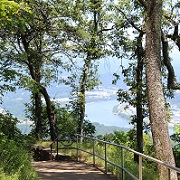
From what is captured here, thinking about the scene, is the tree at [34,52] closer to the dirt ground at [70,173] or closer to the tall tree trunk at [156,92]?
the dirt ground at [70,173]

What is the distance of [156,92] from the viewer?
8.16m

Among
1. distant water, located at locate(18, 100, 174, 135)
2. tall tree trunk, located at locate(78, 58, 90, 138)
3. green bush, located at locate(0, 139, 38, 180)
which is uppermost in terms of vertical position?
tall tree trunk, located at locate(78, 58, 90, 138)

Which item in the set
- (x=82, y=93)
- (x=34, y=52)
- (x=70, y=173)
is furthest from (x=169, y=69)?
(x=82, y=93)

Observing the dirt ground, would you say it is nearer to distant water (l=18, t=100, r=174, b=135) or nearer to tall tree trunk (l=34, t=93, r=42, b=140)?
distant water (l=18, t=100, r=174, b=135)

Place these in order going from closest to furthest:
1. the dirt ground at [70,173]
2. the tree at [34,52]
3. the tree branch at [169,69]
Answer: the dirt ground at [70,173] → the tree branch at [169,69] → the tree at [34,52]

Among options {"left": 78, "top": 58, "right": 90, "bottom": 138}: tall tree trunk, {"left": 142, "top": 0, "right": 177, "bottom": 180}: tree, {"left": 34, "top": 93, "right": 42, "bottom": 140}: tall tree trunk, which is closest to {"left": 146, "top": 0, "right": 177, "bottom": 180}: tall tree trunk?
{"left": 142, "top": 0, "right": 177, "bottom": 180}: tree

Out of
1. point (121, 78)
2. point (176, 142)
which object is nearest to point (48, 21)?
point (121, 78)

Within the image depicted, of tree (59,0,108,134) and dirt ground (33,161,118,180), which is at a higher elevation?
tree (59,0,108,134)

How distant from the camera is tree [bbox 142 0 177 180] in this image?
805 cm

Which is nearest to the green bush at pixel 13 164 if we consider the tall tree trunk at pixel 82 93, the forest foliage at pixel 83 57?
the forest foliage at pixel 83 57

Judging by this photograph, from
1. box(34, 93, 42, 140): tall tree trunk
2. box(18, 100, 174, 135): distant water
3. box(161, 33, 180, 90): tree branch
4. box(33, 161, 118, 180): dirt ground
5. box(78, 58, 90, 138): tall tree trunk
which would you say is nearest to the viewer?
box(33, 161, 118, 180): dirt ground

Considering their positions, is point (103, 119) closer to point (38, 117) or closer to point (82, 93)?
point (38, 117)

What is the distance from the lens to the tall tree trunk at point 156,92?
805cm

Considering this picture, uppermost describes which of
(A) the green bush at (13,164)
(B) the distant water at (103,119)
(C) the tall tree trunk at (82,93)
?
(C) the tall tree trunk at (82,93)
